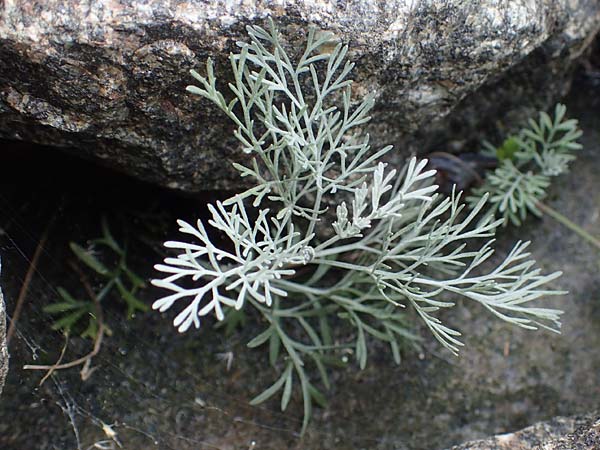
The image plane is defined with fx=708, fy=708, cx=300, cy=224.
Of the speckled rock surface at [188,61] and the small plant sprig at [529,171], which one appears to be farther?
the small plant sprig at [529,171]

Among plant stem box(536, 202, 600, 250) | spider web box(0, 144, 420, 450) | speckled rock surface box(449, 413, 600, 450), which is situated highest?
plant stem box(536, 202, 600, 250)

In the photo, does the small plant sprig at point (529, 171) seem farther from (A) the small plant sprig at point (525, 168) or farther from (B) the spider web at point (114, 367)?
(B) the spider web at point (114, 367)

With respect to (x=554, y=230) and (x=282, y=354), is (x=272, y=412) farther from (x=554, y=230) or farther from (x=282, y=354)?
(x=554, y=230)

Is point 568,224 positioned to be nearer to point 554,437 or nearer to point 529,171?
point 529,171

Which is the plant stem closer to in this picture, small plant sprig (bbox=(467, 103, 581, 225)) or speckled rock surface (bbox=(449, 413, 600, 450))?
small plant sprig (bbox=(467, 103, 581, 225))

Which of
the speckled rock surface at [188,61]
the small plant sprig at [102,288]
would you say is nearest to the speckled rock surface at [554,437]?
the speckled rock surface at [188,61]

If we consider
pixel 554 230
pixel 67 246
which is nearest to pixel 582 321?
pixel 554 230

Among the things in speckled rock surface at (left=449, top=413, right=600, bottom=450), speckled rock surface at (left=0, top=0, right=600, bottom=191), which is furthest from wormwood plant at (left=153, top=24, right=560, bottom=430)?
speckled rock surface at (left=449, top=413, right=600, bottom=450)
